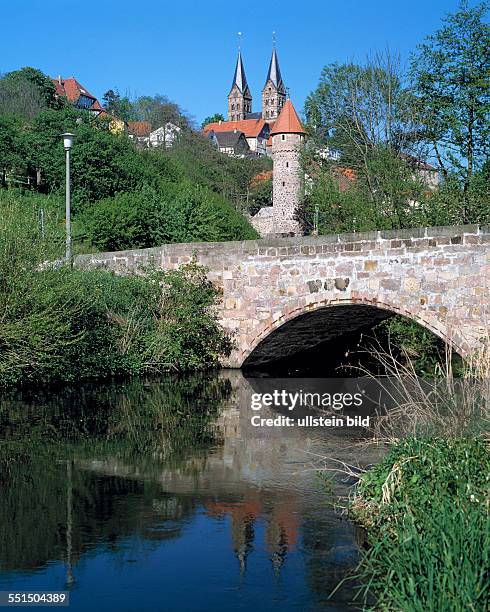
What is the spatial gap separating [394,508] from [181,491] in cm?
238

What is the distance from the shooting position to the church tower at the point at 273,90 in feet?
314

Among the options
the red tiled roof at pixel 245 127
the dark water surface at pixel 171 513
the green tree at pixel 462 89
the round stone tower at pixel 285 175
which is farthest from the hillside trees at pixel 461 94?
the red tiled roof at pixel 245 127

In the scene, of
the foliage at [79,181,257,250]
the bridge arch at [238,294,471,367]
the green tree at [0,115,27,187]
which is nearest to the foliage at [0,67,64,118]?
the green tree at [0,115,27,187]

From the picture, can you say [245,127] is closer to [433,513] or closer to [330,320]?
[330,320]

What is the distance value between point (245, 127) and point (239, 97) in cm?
674

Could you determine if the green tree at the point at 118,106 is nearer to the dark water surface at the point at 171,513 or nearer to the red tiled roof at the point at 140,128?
the red tiled roof at the point at 140,128

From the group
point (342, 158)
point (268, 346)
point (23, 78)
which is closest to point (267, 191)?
point (23, 78)

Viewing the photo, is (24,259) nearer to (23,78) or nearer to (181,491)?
(181,491)

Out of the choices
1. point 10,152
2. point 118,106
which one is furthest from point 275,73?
point 10,152

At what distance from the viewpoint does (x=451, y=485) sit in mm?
5594

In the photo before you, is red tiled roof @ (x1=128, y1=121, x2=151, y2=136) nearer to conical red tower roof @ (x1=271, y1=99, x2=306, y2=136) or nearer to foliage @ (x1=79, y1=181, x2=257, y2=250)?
conical red tower roof @ (x1=271, y1=99, x2=306, y2=136)

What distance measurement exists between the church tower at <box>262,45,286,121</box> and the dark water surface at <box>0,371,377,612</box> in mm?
88730

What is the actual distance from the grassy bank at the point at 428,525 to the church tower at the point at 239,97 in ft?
321

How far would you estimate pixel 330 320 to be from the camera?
15.1m
